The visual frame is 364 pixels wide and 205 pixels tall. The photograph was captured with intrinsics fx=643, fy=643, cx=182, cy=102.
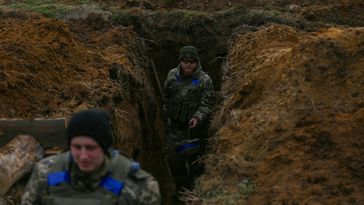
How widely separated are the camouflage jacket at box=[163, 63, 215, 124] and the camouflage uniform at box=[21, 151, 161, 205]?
5.89 metres

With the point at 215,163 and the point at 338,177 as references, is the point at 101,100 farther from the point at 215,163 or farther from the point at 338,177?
the point at 338,177

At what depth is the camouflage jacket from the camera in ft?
34.6

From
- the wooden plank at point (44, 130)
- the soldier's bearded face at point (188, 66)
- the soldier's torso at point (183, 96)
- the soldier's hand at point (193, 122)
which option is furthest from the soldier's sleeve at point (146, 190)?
the soldier's torso at point (183, 96)

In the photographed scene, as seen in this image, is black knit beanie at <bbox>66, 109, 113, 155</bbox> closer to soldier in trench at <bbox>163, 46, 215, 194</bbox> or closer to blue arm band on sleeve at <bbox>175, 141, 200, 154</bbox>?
A: soldier in trench at <bbox>163, 46, 215, 194</bbox>

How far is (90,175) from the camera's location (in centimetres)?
429

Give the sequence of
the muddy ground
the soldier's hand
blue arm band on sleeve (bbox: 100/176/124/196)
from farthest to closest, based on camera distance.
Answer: the soldier's hand
the muddy ground
blue arm band on sleeve (bbox: 100/176/124/196)

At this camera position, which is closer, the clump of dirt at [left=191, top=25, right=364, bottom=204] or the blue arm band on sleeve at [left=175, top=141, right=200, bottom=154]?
the clump of dirt at [left=191, top=25, right=364, bottom=204]

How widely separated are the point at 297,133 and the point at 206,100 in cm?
406

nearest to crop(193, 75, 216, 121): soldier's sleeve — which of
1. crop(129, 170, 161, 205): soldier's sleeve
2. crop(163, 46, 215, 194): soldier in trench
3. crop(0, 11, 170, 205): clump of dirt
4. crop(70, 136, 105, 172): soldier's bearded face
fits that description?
crop(163, 46, 215, 194): soldier in trench

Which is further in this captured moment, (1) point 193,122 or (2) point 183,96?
(2) point 183,96

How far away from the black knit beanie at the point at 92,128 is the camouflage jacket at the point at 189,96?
19.8 feet

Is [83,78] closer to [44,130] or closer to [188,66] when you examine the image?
[188,66]

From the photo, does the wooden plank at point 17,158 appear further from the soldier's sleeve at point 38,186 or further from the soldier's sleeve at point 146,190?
the soldier's sleeve at point 146,190

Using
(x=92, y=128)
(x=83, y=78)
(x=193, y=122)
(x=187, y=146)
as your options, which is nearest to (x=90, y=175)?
(x=92, y=128)
